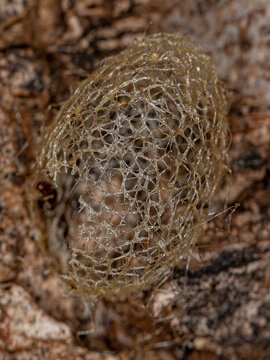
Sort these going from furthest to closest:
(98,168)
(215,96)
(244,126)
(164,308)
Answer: (244,126)
(164,308)
(215,96)
(98,168)

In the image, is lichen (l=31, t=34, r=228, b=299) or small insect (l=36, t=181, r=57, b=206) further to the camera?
small insect (l=36, t=181, r=57, b=206)

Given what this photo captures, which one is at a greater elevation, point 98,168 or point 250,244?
point 98,168

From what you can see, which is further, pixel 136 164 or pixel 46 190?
pixel 46 190

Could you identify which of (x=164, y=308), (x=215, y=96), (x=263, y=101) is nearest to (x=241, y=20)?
(x=263, y=101)

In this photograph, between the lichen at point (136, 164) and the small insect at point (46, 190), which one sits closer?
the lichen at point (136, 164)

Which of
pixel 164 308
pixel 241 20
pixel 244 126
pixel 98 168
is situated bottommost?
pixel 164 308

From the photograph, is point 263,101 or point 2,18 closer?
point 2,18

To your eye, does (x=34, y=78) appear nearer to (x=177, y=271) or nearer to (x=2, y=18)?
(x=2, y=18)

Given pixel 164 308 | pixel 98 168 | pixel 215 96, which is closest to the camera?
pixel 98 168
